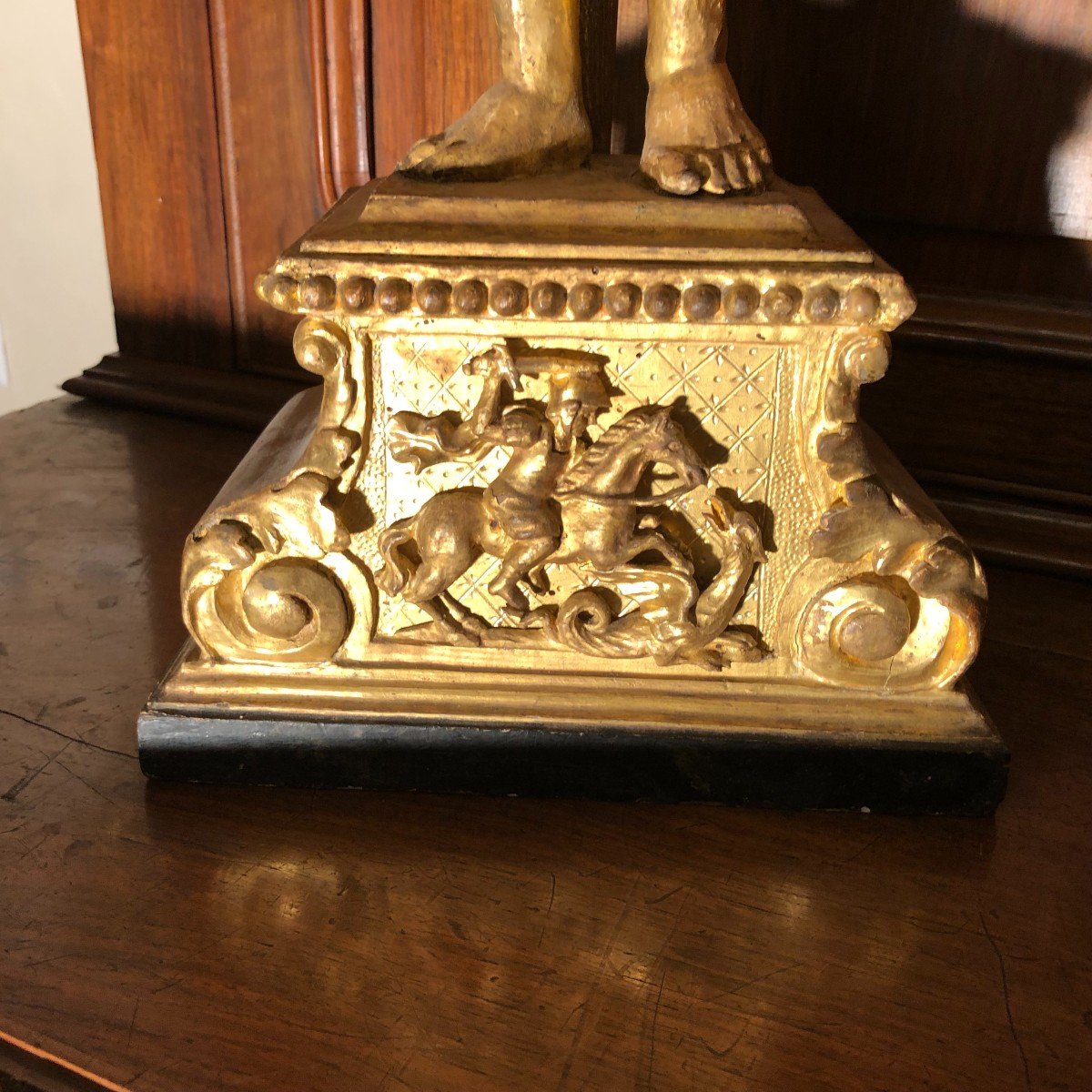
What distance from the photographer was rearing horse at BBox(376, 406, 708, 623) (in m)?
0.70

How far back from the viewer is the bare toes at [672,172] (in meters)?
0.71

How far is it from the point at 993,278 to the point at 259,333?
88cm

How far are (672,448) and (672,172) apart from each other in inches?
6.8

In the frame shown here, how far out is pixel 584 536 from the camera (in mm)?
729

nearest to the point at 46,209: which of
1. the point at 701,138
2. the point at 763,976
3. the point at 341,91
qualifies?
the point at 341,91

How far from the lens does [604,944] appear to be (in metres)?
0.66

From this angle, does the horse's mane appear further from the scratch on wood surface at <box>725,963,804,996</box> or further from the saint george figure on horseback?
the scratch on wood surface at <box>725,963,804,996</box>

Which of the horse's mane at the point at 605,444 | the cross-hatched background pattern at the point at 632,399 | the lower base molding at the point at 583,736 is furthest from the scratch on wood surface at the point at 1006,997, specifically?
the horse's mane at the point at 605,444

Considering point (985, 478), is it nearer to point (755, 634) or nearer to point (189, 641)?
point (755, 634)

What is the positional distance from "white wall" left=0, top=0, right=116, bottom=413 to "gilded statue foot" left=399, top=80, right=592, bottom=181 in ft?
3.34

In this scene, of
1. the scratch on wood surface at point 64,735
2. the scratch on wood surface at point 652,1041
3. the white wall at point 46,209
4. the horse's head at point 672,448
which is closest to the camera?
the scratch on wood surface at point 652,1041

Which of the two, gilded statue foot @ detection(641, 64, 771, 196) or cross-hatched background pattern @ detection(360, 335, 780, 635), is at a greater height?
gilded statue foot @ detection(641, 64, 771, 196)

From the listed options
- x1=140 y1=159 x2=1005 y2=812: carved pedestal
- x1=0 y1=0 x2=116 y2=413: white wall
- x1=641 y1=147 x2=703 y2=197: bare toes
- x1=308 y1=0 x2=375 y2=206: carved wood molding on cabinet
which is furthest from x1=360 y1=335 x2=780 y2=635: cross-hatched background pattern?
x1=0 y1=0 x2=116 y2=413: white wall

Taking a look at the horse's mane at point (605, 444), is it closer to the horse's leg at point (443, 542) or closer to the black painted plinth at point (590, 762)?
the horse's leg at point (443, 542)
